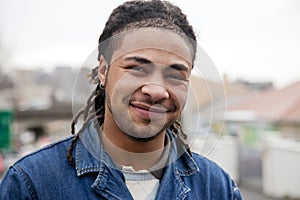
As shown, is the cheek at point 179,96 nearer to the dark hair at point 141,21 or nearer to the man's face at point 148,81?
the man's face at point 148,81

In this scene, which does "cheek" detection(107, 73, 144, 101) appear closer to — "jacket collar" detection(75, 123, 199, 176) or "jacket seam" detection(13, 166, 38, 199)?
"jacket collar" detection(75, 123, 199, 176)

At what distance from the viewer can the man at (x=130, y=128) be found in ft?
4.44

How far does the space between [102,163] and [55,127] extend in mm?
35082

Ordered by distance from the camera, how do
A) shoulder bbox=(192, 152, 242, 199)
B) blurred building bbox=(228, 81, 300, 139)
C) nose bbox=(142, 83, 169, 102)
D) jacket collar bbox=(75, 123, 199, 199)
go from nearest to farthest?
nose bbox=(142, 83, 169, 102) → jacket collar bbox=(75, 123, 199, 199) → shoulder bbox=(192, 152, 242, 199) → blurred building bbox=(228, 81, 300, 139)

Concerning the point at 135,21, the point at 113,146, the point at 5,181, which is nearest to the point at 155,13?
the point at 135,21

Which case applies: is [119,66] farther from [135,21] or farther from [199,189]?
[199,189]

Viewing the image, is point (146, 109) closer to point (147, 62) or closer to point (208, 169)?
point (147, 62)

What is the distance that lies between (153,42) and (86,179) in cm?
46

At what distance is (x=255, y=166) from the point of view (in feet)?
37.2

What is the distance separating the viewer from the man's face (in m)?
1.34

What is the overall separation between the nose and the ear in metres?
0.17

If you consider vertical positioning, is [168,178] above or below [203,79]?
below

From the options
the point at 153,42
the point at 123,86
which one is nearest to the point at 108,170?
the point at 123,86

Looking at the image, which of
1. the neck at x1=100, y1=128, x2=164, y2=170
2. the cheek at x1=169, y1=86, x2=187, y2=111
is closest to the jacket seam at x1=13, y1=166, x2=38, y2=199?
the neck at x1=100, y1=128, x2=164, y2=170
